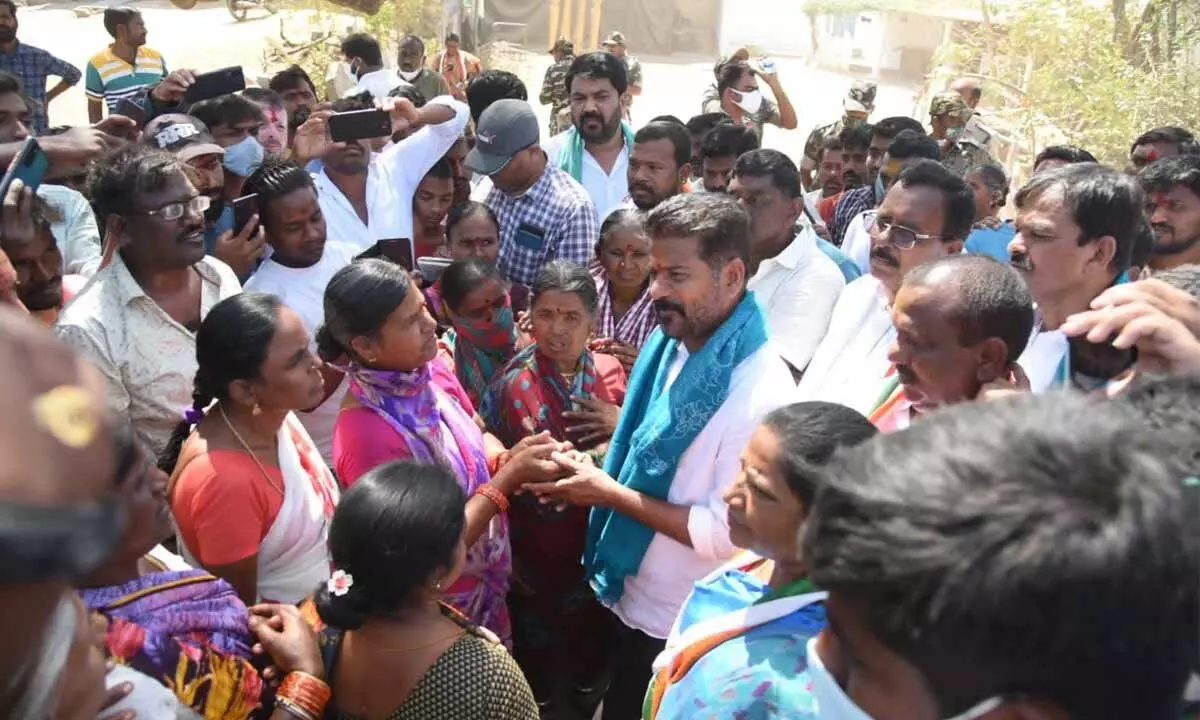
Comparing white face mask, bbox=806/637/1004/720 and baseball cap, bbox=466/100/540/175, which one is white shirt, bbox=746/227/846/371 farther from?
white face mask, bbox=806/637/1004/720

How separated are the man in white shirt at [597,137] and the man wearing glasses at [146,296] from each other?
8.17 ft

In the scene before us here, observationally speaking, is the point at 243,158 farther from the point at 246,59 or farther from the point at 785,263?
the point at 246,59

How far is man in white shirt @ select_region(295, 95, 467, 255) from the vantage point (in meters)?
4.13

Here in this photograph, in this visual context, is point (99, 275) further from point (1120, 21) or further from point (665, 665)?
point (1120, 21)

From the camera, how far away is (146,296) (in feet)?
9.13

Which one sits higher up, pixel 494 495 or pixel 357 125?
pixel 357 125

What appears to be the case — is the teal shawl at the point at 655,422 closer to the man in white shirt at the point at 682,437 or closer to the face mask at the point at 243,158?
the man in white shirt at the point at 682,437

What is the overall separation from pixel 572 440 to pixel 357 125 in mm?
2135

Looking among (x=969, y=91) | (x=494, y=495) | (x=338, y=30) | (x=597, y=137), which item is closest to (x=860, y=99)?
(x=969, y=91)

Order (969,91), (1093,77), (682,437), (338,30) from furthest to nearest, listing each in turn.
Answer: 1. (338,30)
2. (1093,77)
3. (969,91)
4. (682,437)

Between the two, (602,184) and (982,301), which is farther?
(602,184)

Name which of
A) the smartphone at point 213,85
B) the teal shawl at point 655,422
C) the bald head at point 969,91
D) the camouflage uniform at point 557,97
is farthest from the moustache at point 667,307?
the bald head at point 969,91

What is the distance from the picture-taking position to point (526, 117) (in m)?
4.36

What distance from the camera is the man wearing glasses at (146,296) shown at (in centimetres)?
269
